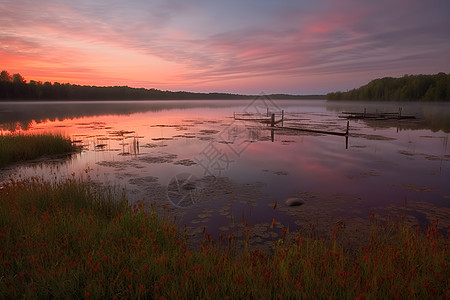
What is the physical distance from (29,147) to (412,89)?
157139 mm

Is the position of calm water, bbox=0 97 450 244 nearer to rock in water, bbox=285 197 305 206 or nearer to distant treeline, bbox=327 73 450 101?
rock in water, bbox=285 197 305 206

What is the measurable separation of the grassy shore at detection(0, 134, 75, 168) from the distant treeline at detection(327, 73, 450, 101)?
147 meters

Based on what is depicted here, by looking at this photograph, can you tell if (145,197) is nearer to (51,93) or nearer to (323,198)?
(323,198)

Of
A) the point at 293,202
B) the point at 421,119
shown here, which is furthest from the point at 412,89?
the point at 293,202

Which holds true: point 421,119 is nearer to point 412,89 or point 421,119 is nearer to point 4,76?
point 412,89

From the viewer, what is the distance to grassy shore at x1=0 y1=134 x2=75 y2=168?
53.3ft

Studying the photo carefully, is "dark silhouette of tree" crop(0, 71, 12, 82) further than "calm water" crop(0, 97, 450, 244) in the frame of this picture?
Yes

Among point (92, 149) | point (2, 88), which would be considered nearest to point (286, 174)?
point (92, 149)

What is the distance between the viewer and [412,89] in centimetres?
12794

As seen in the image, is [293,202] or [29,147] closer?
[293,202]

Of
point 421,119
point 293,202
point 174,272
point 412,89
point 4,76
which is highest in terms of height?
point 4,76

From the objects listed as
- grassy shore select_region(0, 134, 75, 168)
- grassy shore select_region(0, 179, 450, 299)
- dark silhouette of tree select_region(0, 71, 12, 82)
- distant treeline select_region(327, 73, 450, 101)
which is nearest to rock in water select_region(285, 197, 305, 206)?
grassy shore select_region(0, 179, 450, 299)

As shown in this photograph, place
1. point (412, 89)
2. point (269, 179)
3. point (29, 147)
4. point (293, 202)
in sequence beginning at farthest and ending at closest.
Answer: point (412, 89)
point (29, 147)
point (269, 179)
point (293, 202)

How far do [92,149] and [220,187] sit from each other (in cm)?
1384
